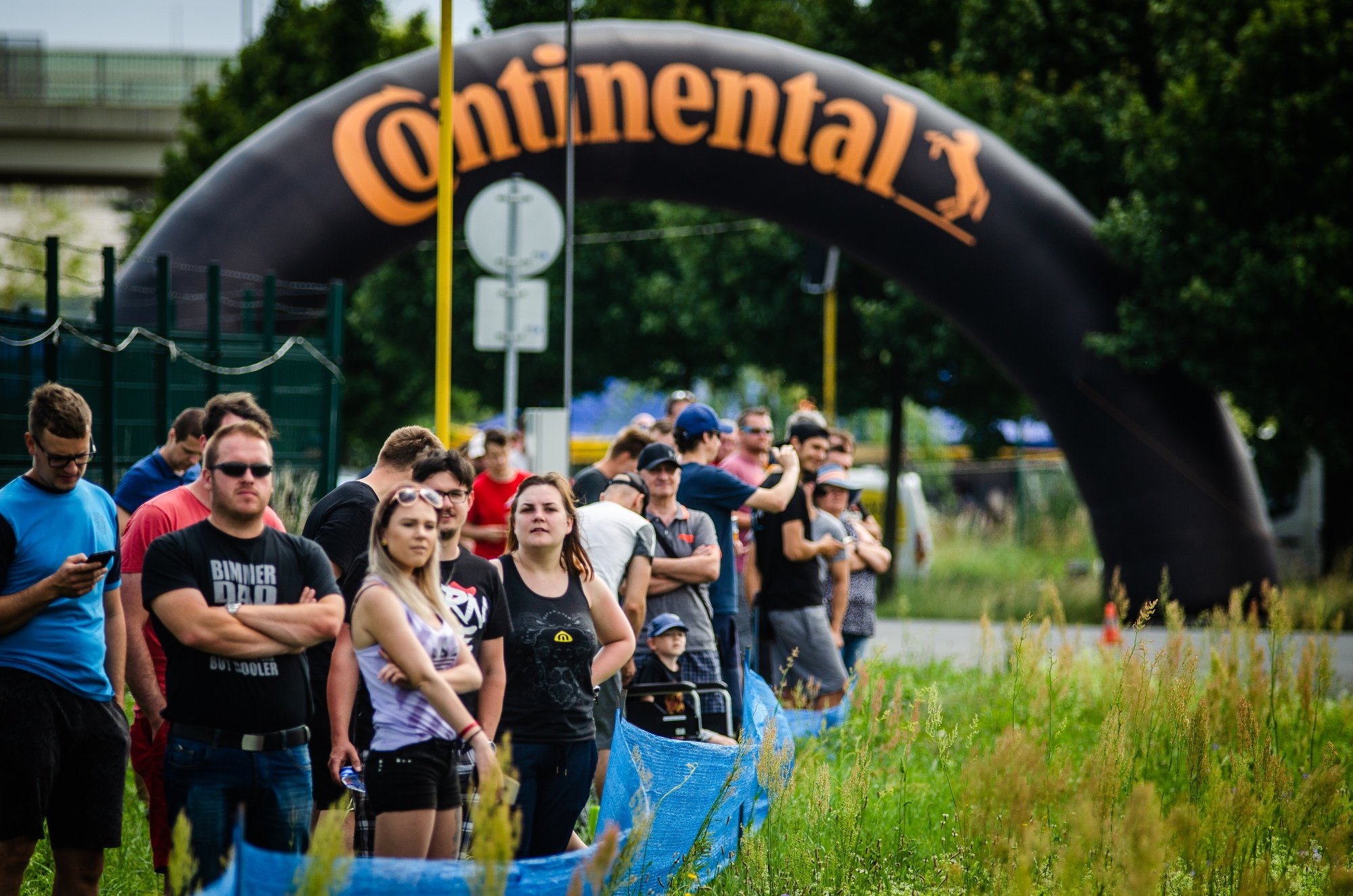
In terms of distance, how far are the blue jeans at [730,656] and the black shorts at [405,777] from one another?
3500 millimetres

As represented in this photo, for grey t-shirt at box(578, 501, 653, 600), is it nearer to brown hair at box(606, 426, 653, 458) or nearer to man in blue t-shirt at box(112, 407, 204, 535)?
brown hair at box(606, 426, 653, 458)

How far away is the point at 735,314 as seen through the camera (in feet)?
60.9

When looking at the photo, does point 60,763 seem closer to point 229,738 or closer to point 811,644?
point 229,738

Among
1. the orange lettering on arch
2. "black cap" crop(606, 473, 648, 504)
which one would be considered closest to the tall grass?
"black cap" crop(606, 473, 648, 504)

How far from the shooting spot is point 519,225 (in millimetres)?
8633

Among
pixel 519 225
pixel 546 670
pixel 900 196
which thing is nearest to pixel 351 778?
pixel 546 670

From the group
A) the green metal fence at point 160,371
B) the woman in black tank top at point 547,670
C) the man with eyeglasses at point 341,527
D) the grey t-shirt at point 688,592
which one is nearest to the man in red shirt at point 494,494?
the grey t-shirt at point 688,592

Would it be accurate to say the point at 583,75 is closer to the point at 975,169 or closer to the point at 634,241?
the point at 975,169

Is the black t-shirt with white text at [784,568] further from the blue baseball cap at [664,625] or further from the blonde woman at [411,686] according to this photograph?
the blonde woman at [411,686]

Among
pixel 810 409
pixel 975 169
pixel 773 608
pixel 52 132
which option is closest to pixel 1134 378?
pixel 975 169

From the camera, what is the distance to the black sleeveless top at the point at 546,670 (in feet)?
15.5

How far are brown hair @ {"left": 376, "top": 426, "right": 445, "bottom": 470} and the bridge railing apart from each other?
133ft

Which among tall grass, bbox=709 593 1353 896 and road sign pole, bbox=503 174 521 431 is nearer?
tall grass, bbox=709 593 1353 896

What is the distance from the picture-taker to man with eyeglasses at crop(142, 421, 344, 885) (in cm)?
396
